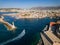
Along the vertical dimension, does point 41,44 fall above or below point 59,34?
below

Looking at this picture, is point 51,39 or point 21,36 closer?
point 51,39

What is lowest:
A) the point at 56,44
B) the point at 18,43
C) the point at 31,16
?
the point at 31,16

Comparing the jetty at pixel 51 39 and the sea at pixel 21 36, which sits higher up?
the jetty at pixel 51 39

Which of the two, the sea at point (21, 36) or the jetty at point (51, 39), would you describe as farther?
the sea at point (21, 36)

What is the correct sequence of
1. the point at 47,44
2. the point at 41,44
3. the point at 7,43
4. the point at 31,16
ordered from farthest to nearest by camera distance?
1. the point at 31,16
2. the point at 7,43
3. the point at 41,44
4. the point at 47,44

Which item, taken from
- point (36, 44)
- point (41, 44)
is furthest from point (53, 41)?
point (36, 44)

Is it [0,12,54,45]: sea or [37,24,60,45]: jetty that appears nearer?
[37,24,60,45]: jetty

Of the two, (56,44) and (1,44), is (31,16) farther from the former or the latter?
(56,44)

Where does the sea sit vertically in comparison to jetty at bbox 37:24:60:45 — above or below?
below

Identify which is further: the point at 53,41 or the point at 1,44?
the point at 1,44

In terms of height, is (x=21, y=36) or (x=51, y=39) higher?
(x=51, y=39)

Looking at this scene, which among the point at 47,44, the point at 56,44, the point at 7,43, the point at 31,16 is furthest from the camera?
the point at 31,16
